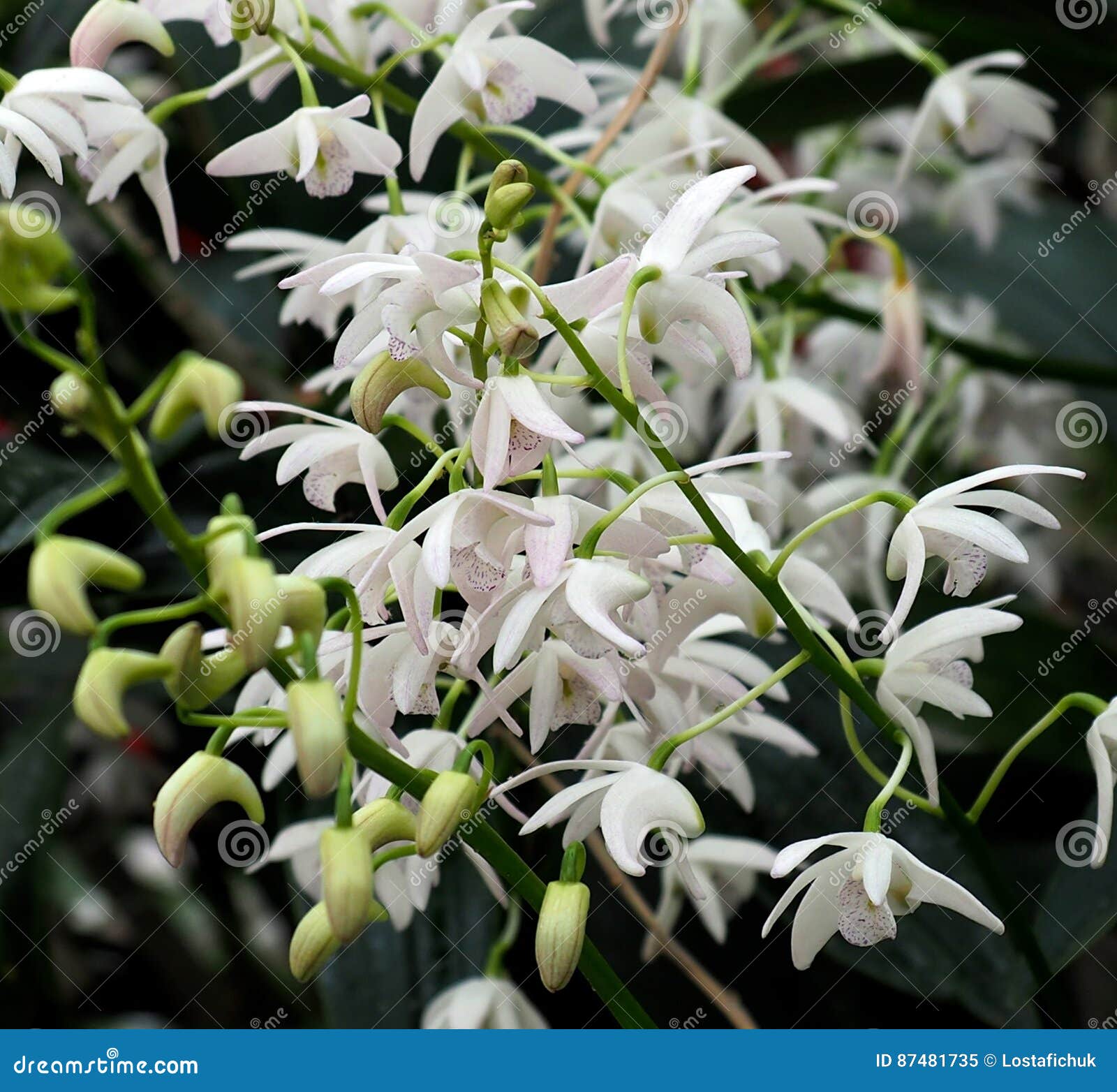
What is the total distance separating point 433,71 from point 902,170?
35 centimetres

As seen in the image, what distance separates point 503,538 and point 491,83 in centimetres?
33

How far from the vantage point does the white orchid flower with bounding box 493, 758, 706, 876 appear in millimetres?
484

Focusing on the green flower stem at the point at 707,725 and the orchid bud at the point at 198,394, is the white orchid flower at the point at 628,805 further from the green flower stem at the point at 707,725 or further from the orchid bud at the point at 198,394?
the orchid bud at the point at 198,394

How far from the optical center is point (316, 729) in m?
0.38

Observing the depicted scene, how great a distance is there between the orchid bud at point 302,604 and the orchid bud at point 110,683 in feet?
0.13

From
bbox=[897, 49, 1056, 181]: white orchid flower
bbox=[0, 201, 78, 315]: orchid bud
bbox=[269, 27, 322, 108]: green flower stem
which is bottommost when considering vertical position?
bbox=[0, 201, 78, 315]: orchid bud

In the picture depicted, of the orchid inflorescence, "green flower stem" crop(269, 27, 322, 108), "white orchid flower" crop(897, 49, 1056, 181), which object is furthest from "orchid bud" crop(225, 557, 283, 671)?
"white orchid flower" crop(897, 49, 1056, 181)

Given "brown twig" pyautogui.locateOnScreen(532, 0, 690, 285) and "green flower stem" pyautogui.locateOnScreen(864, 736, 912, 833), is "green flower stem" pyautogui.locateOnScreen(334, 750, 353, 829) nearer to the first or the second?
"green flower stem" pyautogui.locateOnScreen(864, 736, 912, 833)

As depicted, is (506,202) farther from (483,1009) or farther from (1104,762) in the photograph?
(483,1009)

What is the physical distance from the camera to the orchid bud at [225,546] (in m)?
0.38

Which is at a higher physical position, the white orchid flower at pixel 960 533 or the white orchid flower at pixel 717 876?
the white orchid flower at pixel 960 533

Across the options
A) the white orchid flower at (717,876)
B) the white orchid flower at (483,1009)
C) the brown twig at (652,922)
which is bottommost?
the white orchid flower at (483,1009)

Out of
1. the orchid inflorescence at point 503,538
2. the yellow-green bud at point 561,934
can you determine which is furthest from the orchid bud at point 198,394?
the yellow-green bud at point 561,934

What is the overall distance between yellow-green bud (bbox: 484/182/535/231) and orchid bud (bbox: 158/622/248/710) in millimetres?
179
